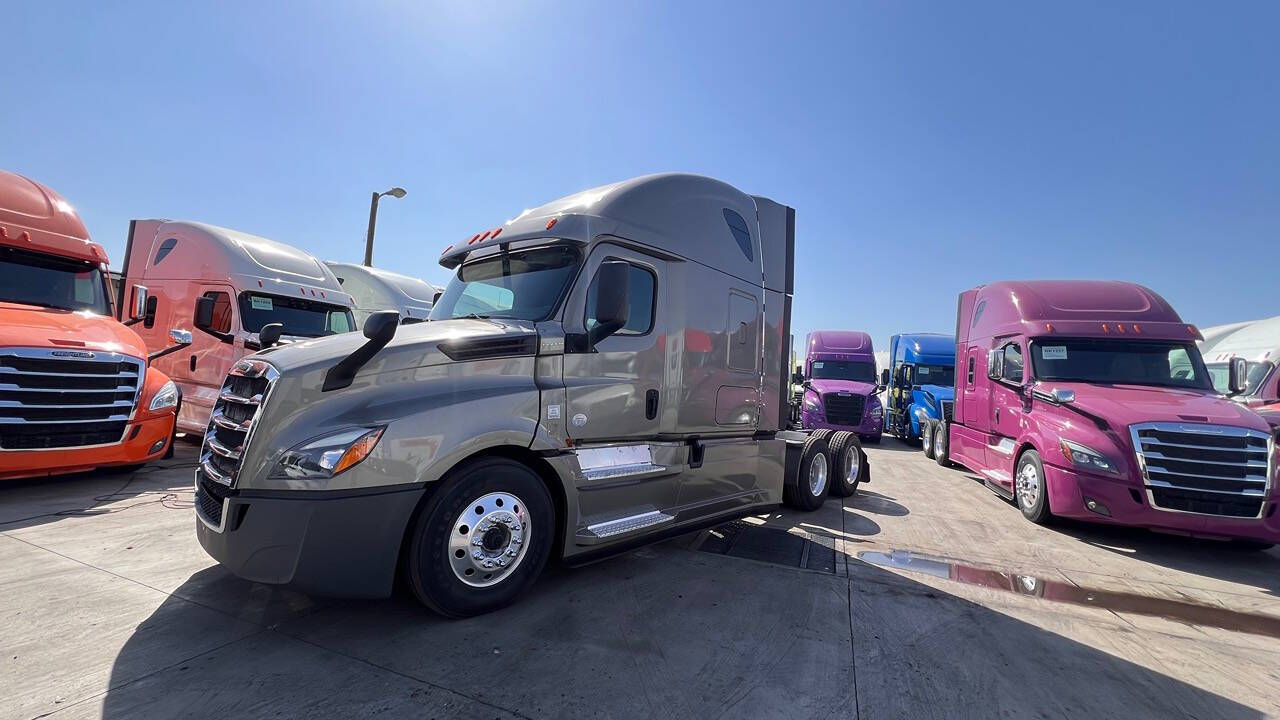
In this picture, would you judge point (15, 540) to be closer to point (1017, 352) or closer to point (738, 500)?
point (738, 500)

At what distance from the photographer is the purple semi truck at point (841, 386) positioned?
14.3m

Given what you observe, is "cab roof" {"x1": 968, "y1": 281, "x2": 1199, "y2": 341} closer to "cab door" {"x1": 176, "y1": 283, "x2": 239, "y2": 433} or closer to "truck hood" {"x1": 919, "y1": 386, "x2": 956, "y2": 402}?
"truck hood" {"x1": 919, "y1": 386, "x2": 956, "y2": 402}

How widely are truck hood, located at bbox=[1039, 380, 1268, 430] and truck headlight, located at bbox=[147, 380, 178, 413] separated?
10.5 m

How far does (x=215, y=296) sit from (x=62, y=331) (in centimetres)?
278

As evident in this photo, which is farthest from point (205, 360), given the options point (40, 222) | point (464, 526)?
point (464, 526)

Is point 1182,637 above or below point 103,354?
below

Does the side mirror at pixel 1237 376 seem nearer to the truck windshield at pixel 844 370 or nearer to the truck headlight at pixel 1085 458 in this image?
the truck headlight at pixel 1085 458

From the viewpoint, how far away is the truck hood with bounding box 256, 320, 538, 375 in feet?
10.0

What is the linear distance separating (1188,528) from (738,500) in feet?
14.5

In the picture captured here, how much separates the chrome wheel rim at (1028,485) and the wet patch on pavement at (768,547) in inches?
126

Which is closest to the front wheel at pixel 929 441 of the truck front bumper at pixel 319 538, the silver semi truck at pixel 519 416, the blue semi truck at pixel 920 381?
the blue semi truck at pixel 920 381

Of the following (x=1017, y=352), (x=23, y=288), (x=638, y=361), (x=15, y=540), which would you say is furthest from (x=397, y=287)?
(x=1017, y=352)

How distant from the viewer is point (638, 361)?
13.6 ft

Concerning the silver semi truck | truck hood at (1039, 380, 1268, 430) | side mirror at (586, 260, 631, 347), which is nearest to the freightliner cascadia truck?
the silver semi truck
